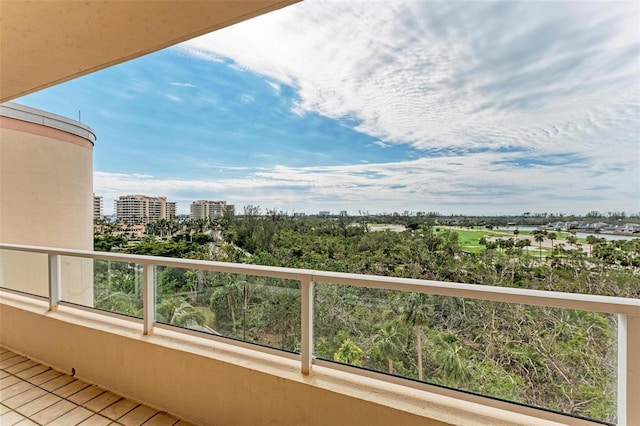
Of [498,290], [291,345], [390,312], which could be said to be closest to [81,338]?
[291,345]

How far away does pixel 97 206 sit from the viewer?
712 centimetres

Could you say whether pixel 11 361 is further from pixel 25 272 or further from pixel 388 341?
pixel 388 341

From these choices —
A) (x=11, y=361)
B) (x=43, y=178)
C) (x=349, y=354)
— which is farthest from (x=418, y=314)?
(x=43, y=178)

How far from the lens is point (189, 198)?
810cm

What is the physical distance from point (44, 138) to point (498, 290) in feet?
24.8

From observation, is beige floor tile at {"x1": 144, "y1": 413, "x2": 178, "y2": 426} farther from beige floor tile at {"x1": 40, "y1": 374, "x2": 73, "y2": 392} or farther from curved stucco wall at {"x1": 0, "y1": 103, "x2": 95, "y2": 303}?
curved stucco wall at {"x1": 0, "y1": 103, "x2": 95, "y2": 303}

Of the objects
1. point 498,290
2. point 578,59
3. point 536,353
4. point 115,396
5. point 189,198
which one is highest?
point 578,59

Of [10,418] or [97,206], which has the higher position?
[97,206]

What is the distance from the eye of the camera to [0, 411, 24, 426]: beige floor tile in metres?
1.74

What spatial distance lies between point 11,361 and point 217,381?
2.36 meters

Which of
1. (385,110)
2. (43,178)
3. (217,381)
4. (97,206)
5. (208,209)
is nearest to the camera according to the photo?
(217,381)

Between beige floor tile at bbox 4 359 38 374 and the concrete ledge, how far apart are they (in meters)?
0.06

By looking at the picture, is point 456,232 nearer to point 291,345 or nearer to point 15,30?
point 291,345

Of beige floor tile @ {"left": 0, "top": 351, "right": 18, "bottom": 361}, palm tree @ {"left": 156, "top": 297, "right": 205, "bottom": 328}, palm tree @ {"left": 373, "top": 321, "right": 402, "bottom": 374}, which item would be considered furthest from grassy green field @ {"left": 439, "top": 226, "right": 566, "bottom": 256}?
beige floor tile @ {"left": 0, "top": 351, "right": 18, "bottom": 361}
